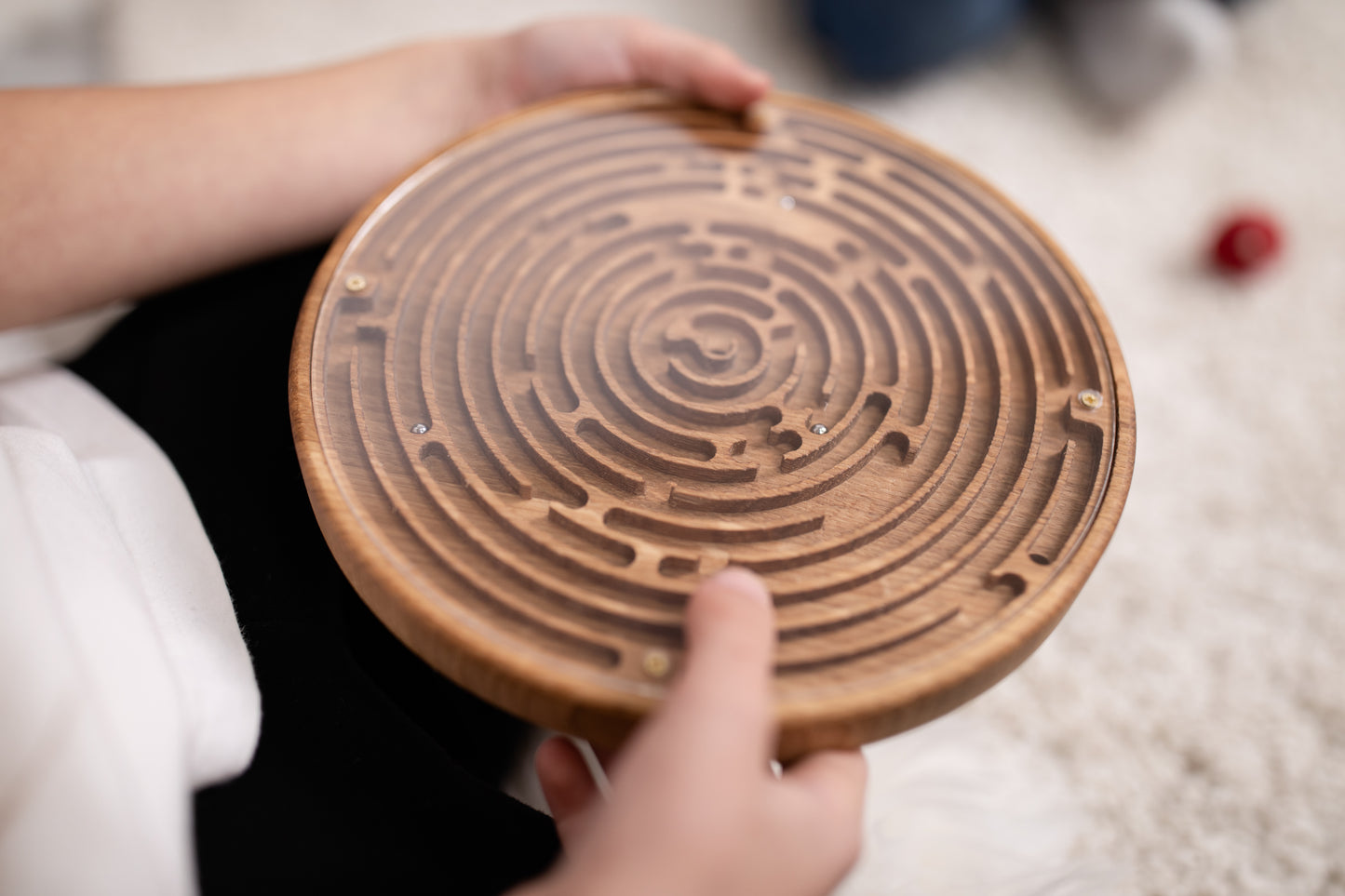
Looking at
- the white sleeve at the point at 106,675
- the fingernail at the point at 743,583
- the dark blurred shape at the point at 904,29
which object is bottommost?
the white sleeve at the point at 106,675

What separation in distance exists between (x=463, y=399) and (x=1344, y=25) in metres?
1.58

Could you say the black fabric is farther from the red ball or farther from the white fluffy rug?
the red ball

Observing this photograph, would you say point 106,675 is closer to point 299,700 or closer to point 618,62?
point 299,700

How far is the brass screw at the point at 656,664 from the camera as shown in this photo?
42cm

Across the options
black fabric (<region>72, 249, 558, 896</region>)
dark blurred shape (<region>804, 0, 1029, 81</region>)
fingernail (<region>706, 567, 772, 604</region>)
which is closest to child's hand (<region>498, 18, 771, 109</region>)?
black fabric (<region>72, 249, 558, 896</region>)

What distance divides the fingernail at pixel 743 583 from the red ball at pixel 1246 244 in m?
1.01

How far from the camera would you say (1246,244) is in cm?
117

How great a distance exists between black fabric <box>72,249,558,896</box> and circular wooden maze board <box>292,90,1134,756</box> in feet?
0.29

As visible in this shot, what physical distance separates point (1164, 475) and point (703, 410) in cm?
70

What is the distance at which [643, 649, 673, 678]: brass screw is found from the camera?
42 centimetres

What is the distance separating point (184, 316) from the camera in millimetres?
661

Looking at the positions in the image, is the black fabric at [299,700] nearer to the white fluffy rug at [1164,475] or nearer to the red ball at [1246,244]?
the white fluffy rug at [1164,475]

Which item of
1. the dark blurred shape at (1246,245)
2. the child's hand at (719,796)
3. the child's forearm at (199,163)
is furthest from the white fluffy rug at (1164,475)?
the child's forearm at (199,163)

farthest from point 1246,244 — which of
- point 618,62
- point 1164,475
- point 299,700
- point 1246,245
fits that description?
point 299,700
